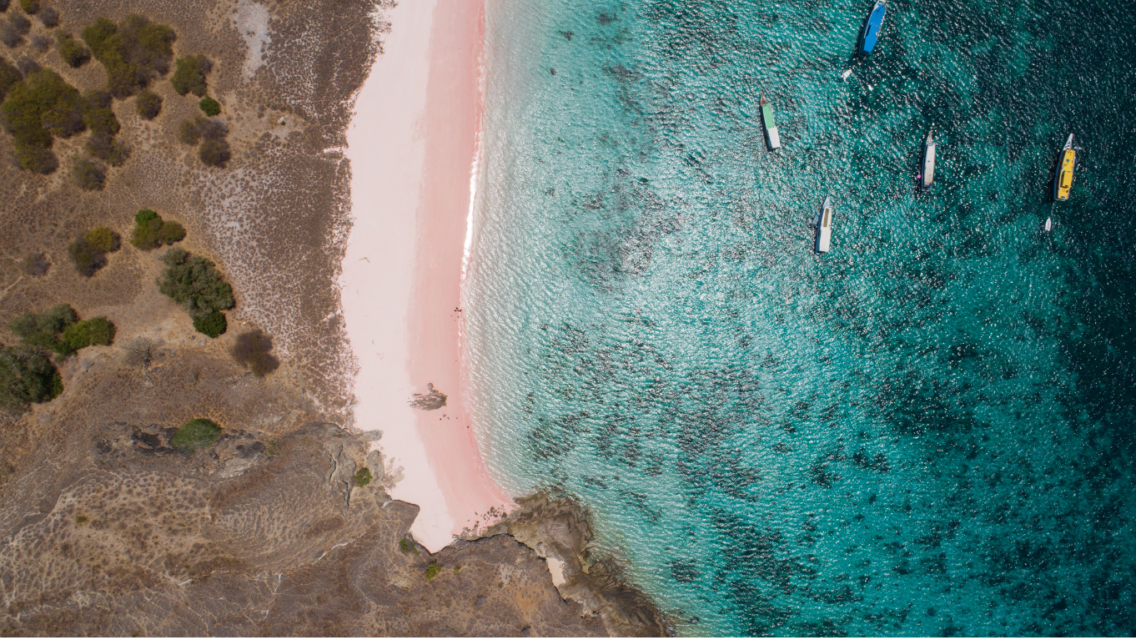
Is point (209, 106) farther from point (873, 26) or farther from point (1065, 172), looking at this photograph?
point (1065, 172)

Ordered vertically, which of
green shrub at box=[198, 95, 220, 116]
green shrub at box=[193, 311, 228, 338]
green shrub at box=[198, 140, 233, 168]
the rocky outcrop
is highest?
green shrub at box=[198, 95, 220, 116]

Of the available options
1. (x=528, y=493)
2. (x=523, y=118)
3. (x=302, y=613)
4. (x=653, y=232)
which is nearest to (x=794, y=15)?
(x=653, y=232)

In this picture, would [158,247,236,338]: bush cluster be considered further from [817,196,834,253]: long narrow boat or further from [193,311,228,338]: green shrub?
[817,196,834,253]: long narrow boat

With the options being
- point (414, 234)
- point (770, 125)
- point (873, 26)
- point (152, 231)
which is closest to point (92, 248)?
point (152, 231)

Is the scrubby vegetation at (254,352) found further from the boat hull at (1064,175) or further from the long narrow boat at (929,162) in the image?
the boat hull at (1064,175)

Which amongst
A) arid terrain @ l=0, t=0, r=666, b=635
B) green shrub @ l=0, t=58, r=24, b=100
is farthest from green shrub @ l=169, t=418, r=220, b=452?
green shrub @ l=0, t=58, r=24, b=100

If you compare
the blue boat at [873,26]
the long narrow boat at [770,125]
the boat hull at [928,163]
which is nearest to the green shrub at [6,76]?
the long narrow boat at [770,125]

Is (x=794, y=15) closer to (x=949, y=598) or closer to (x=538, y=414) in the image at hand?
(x=538, y=414)
